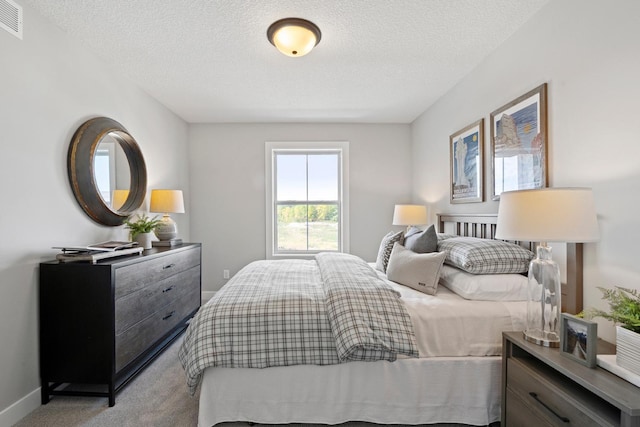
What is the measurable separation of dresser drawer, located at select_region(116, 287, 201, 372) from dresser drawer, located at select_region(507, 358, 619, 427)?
229cm

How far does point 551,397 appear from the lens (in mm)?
1217

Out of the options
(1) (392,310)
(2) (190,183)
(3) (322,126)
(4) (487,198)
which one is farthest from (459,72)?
(2) (190,183)

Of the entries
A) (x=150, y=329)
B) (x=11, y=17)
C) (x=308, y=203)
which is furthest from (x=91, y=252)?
(x=308, y=203)

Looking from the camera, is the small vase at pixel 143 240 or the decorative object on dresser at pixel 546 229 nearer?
the decorative object on dresser at pixel 546 229

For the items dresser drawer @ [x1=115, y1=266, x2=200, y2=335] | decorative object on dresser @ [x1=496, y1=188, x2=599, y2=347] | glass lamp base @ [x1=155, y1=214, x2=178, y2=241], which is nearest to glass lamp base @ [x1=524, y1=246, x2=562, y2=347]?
decorative object on dresser @ [x1=496, y1=188, x2=599, y2=347]

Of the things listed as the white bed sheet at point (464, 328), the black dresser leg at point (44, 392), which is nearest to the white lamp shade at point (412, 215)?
the white bed sheet at point (464, 328)

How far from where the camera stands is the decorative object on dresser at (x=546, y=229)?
129 cm

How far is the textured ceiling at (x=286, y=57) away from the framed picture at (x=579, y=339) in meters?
1.81

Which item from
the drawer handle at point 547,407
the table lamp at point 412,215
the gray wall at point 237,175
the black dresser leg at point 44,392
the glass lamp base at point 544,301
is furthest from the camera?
the gray wall at point 237,175

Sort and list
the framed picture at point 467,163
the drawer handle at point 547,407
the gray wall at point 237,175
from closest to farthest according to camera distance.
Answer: the drawer handle at point 547,407 → the framed picture at point 467,163 → the gray wall at point 237,175

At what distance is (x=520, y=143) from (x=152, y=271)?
2.81 meters

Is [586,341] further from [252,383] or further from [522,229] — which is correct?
[252,383]

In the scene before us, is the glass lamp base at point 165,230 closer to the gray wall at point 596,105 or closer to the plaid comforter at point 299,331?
the plaid comforter at point 299,331

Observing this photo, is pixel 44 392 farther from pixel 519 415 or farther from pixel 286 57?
pixel 286 57
